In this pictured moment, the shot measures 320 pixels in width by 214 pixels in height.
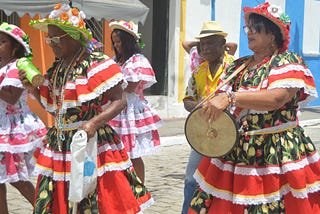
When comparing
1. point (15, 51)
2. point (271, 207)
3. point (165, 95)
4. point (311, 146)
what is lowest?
point (165, 95)

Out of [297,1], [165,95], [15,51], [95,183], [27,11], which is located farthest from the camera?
[297,1]

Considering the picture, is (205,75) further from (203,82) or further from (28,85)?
(28,85)

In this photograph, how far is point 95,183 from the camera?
3.91 m

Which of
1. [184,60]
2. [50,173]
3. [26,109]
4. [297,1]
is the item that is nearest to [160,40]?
[184,60]

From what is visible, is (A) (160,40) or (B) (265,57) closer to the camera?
(B) (265,57)

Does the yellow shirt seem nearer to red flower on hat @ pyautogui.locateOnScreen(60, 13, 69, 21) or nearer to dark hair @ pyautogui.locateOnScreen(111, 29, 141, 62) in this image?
dark hair @ pyautogui.locateOnScreen(111, 29, 141, 62)

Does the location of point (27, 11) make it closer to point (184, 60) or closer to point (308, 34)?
point (184, 60)

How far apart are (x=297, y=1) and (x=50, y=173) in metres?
15.4

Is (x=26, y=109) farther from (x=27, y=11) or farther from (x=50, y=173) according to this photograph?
Answer: (x=27, y=11)

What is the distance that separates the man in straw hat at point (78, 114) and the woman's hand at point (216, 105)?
759mm

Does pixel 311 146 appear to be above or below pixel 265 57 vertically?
below

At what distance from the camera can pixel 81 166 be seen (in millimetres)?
3701

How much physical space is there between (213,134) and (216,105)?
292 mm

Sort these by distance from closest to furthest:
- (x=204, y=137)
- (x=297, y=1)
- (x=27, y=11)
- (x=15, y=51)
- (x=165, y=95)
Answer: (x=204, y=137) < (x=15, y=51) < (x=27, y=11) < (x=165, y=95) < (x=297, y=1)
